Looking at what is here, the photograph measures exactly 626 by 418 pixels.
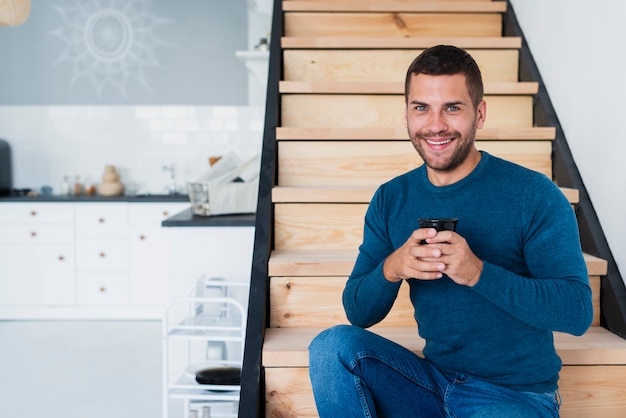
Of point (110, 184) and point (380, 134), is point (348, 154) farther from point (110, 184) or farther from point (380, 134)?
point (110, 184)

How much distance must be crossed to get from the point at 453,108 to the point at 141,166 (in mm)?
4421

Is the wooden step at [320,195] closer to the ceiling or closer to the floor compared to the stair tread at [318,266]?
closer to the ceiling

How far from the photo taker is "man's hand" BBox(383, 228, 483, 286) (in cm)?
134

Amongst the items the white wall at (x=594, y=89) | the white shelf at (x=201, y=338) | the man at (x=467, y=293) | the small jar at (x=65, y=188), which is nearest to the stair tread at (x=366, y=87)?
Answer: the white wall at (x=594, y=89)

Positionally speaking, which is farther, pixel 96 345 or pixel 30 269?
pixel 30 269

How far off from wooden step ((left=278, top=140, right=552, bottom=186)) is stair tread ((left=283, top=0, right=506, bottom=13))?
2.85 feet

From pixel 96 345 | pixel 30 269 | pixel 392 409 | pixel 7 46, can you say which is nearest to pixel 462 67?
pixel 392 409

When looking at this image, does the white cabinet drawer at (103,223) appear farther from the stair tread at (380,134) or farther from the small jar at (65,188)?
the stair tread at (380,134)

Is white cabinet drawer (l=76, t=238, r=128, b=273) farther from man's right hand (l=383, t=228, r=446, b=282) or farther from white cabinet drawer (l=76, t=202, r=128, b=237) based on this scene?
man's right hand (l=383, t=228, r=446, b=282)

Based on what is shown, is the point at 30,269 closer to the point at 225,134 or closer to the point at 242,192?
the point at 225,134

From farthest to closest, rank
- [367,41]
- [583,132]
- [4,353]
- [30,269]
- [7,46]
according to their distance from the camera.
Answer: [7,46] → [30,269] → [4,353] → [367,41] → [583,132]

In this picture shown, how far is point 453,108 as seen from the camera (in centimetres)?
149

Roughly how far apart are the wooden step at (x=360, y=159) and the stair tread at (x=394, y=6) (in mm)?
869

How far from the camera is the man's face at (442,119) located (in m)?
1.48
